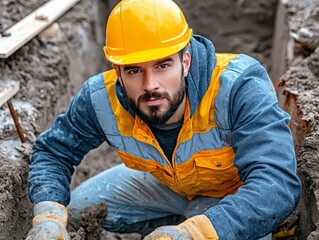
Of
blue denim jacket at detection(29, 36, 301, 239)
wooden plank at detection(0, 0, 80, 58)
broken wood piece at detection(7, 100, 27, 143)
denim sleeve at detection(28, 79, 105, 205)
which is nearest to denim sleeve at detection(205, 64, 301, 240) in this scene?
blue denim jacket at detection(29, 36, 301, 239)

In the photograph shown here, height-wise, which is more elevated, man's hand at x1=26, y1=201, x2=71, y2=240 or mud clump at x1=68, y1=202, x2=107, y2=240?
man's hand at x1=26, y1=201, x2=71, y2=240

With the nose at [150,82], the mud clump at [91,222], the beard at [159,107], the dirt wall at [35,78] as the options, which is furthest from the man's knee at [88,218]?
the nose at [150,82]

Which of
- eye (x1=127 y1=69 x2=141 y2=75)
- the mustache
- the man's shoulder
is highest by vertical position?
eye (x1=127 y1=69 x2=141 y2=75)

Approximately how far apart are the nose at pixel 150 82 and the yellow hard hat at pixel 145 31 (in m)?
0.09

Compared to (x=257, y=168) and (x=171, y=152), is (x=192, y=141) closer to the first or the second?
(x=171, y=152)

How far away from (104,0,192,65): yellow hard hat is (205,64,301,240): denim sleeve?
42 centimetres

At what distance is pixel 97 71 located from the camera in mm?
6258

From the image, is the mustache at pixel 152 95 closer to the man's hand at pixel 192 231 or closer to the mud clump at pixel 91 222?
the man's hand at pixel 192 231

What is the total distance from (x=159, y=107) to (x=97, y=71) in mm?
3313

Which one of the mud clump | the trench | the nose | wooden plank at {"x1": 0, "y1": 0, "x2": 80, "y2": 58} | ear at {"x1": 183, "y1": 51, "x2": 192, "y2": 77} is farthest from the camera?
wooden plank at {"x1": 0, "y1": 0, "x2": 80, "y2": 58}

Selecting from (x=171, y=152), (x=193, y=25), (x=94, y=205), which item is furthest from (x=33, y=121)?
(x=193, y=25)

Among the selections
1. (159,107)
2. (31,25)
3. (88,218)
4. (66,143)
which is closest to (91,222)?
(88,218)

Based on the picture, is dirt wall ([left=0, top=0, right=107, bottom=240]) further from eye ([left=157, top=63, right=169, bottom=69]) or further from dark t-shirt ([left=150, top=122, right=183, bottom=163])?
eye ([left=157, top=63, right=169, bottom=69])

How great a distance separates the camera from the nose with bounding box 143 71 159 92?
2.96 m
